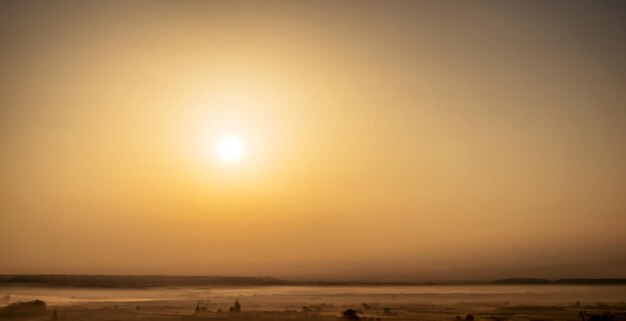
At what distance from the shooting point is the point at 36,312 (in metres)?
21.7

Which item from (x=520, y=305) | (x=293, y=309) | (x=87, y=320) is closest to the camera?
(x=87, y=320)

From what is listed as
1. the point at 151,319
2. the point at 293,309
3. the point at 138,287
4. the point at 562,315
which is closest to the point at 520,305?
the point at 562,315

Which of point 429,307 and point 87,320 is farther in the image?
point 429,307

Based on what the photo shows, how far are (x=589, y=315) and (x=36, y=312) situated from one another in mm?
19198

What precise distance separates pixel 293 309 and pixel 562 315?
9.66 m

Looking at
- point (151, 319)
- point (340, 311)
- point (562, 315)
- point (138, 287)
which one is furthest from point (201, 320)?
Result: point (138, 287)

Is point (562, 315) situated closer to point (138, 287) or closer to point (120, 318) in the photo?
point (120, 318)

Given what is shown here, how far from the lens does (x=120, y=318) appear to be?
795 inches

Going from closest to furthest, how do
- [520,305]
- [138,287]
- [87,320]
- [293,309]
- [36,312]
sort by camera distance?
[87,320]
[36,312]
[293,309]
[520,305]
[138,287]

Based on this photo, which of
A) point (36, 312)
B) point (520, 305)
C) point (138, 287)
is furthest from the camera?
point (138, 287)

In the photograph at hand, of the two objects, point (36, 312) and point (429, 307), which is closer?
point (36, 312)

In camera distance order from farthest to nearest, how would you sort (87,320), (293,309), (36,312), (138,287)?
(138,287) < (293,309) < (36,312) < (87,320)

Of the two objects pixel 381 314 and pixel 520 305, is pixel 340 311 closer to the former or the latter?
pixel 381 314

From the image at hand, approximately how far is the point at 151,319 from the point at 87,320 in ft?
6.35
